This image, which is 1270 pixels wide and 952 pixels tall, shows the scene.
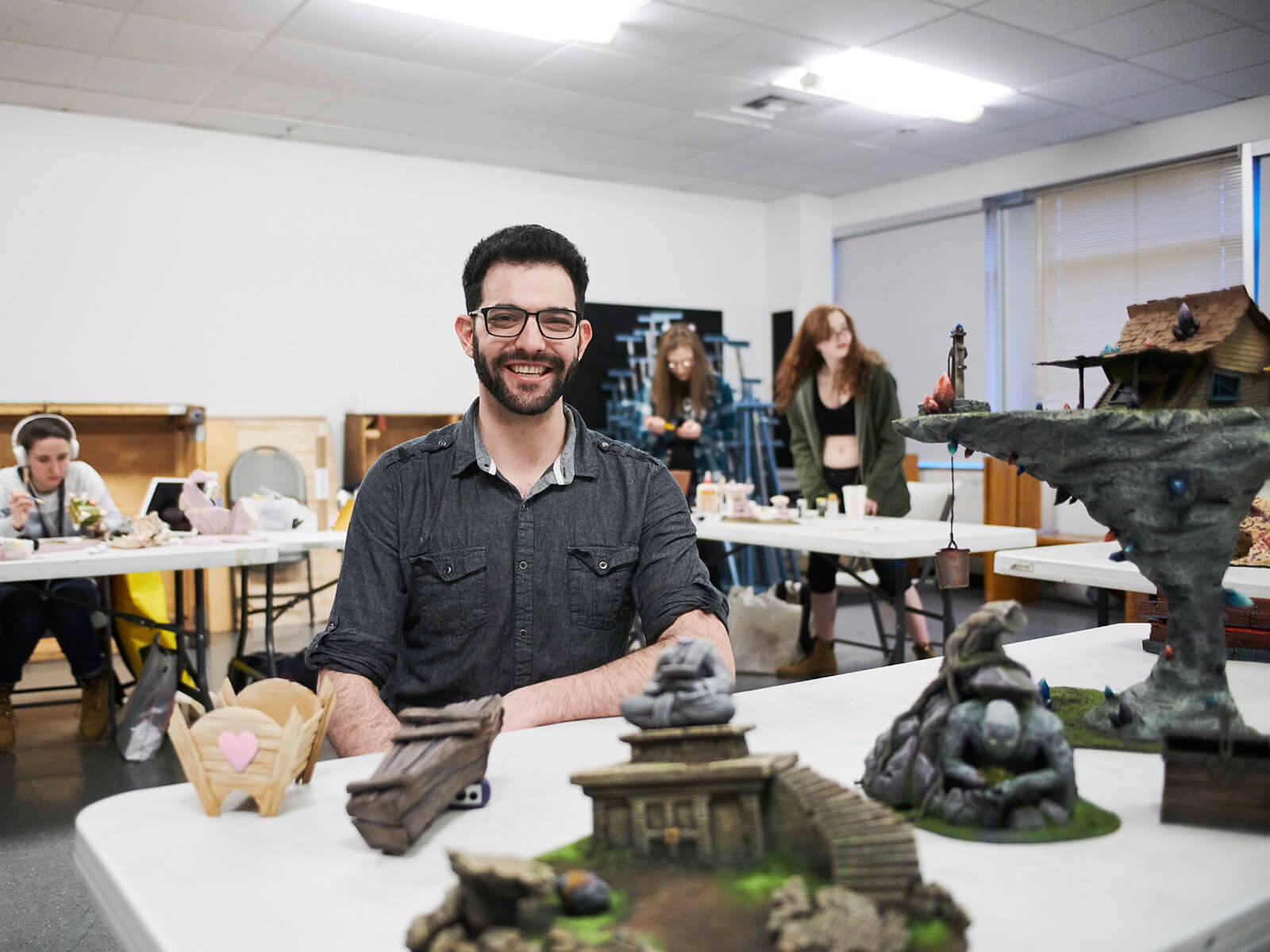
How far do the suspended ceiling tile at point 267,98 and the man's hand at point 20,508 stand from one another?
2.63m

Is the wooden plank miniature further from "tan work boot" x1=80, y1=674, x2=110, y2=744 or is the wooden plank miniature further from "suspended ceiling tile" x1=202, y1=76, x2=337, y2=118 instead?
"suspended ceiling tile" x1=202, y1=76, x2=337, y2=118

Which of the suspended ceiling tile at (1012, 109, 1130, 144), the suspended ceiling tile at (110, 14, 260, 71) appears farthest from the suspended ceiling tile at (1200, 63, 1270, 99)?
the suspended ceiling tile at (110, 14, 260, 71)

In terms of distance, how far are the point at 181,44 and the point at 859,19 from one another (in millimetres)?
3179

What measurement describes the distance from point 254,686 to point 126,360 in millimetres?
5647

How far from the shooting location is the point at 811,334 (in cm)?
449

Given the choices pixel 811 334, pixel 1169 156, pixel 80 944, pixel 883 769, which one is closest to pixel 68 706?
pixel 80 944

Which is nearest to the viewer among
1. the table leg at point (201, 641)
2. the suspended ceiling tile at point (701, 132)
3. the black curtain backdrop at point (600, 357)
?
the table leg at point (201, 641)

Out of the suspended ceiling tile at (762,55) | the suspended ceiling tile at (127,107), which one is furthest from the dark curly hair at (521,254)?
the suspended ceiling tile at (127,107)

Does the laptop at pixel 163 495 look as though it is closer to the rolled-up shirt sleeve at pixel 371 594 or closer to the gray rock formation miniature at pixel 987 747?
the rolled-up shirt sleeve at pixel 371 594

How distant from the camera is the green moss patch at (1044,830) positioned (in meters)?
0.81

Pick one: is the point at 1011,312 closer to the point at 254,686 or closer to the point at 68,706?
the point at 68,706

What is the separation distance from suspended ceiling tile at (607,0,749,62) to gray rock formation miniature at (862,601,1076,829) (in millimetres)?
4207

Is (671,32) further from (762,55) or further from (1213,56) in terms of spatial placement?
(1213,56)

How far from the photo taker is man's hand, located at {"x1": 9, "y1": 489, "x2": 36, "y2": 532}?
373cm
